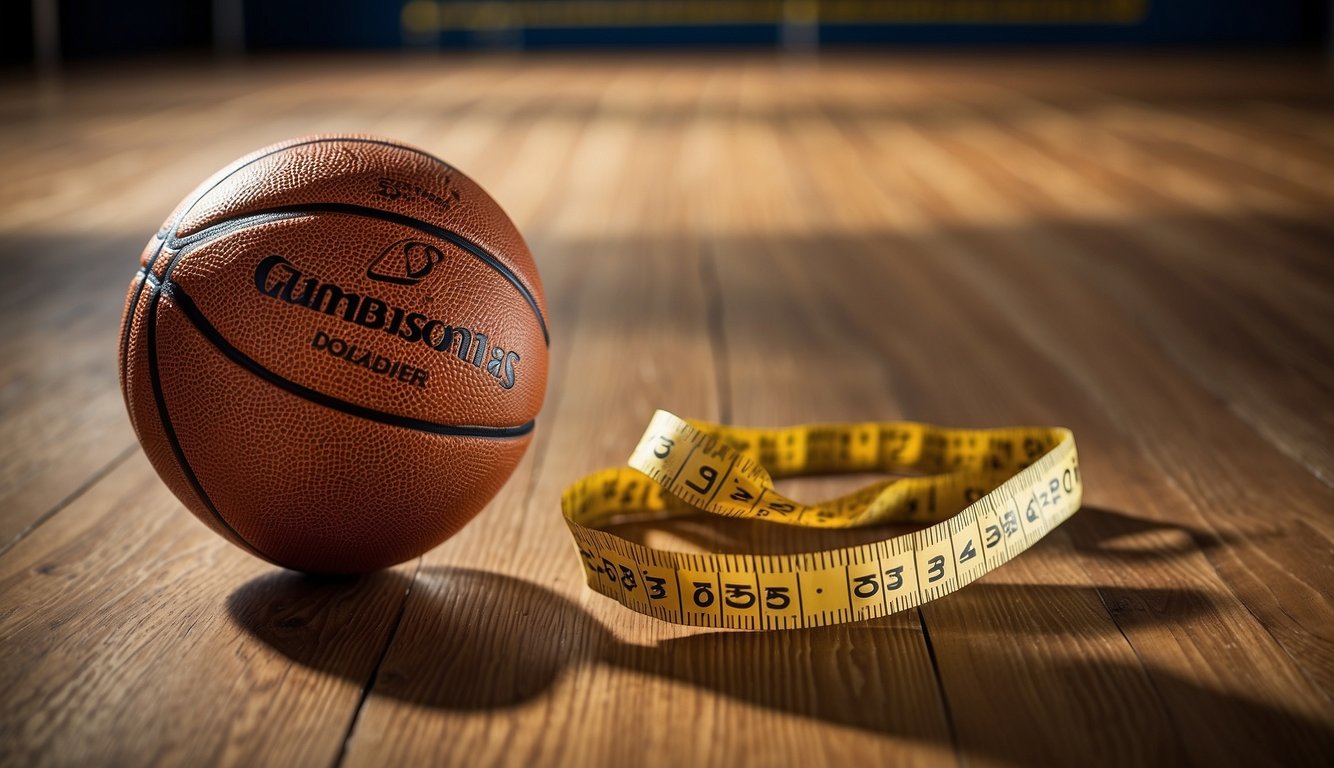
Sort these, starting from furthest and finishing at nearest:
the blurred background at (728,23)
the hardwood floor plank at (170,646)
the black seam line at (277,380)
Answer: the blurred background at (728,23) → the black seam line at (277,380) → the hardwood floor plank at (170,646)

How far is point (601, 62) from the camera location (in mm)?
10531

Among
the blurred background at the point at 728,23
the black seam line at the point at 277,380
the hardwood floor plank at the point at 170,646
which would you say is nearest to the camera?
the hardwood floor plank at the point at 170,646

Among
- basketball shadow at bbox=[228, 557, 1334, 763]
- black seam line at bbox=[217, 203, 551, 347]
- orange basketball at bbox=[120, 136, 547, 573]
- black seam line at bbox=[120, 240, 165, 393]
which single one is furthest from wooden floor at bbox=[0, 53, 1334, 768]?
Answer: black seam line at bbox=[217, 203, 551, 347]

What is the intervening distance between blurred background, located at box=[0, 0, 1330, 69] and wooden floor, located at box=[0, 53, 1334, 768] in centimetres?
744

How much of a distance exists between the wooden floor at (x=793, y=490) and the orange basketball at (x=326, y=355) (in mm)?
128

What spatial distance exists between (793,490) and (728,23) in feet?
35.6

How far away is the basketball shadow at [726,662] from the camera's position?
1.13 metres

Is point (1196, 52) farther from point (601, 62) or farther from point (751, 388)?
point (751, 388)

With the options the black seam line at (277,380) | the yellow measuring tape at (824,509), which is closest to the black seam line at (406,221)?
the black seam line at (277,380)

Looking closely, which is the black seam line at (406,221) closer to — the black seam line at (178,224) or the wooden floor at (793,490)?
the black seam line at (178,224)

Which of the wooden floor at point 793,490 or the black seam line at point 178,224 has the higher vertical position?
the black seam line at point 178,224

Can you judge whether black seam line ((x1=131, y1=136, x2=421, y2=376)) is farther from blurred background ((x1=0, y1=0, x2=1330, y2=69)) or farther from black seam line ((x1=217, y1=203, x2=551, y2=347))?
blurred background ((x1=0, y1=0, x2=1330, y2=69))

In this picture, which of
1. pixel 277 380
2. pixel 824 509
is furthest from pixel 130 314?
pixel 824 509

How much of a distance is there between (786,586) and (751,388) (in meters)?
0.89
